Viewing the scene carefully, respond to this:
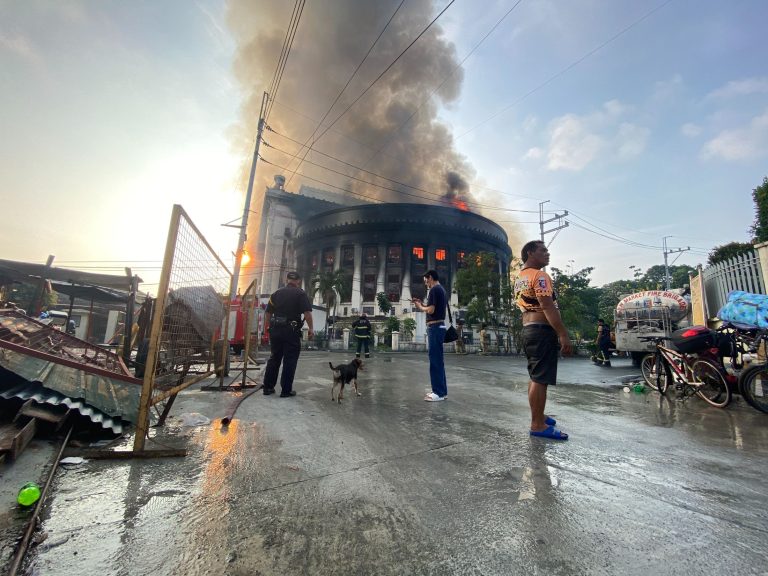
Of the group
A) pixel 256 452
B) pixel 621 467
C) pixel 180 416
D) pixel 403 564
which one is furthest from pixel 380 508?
pixel 180 416

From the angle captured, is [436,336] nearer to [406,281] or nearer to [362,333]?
[362,333]

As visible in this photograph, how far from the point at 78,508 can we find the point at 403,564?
165 cm

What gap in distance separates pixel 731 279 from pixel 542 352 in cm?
801

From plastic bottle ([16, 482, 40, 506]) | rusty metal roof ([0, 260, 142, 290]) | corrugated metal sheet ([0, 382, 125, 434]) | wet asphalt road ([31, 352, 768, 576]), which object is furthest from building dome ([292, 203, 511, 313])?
plastic bottle ([16, 482, 40, 506])

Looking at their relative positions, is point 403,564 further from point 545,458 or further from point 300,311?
point 300,311

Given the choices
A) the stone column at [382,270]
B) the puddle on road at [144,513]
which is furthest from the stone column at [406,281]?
the puddle on road at [144,513]

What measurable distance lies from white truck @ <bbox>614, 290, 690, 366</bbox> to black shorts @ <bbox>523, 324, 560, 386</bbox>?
34.4 ft

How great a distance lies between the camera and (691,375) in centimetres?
529

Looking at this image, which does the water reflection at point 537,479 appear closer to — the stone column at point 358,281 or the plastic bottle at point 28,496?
the plastic bottle at point 28,496

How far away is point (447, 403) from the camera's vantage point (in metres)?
4.58

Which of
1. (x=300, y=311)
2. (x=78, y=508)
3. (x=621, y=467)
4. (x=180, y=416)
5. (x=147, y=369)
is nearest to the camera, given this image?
(x=78, y=508)

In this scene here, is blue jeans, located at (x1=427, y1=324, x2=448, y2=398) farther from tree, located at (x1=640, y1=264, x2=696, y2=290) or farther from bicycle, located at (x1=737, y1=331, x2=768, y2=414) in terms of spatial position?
tree, located at (x1=640, y1=264, x2=696, y2=290)

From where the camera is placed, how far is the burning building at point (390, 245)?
2147 inches

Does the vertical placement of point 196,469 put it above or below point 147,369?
below
